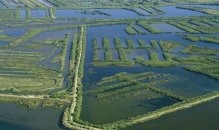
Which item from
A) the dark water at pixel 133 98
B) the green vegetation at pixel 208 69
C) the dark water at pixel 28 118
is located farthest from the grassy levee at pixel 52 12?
the dark water at pixel 28 118

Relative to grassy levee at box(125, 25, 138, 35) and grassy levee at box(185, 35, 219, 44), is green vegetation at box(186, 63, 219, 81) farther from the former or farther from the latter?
grassy levee at box(125, 25, 138, 35)

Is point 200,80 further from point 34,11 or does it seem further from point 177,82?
point 34,11

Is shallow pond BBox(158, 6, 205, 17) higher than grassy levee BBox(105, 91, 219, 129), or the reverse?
shallow pond BBox(158, 6, 205, 17)

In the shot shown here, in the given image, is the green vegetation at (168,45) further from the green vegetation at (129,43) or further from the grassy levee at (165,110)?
the grassy levee at (165,110)

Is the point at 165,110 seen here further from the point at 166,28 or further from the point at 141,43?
the point at 166,28

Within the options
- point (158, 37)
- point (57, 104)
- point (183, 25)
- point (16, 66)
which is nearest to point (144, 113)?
point (57, 104)

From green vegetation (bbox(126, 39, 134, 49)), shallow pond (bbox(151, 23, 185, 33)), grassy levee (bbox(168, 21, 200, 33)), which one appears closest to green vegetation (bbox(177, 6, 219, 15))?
grassy levee (bbox(168, 21, 200, 33))
